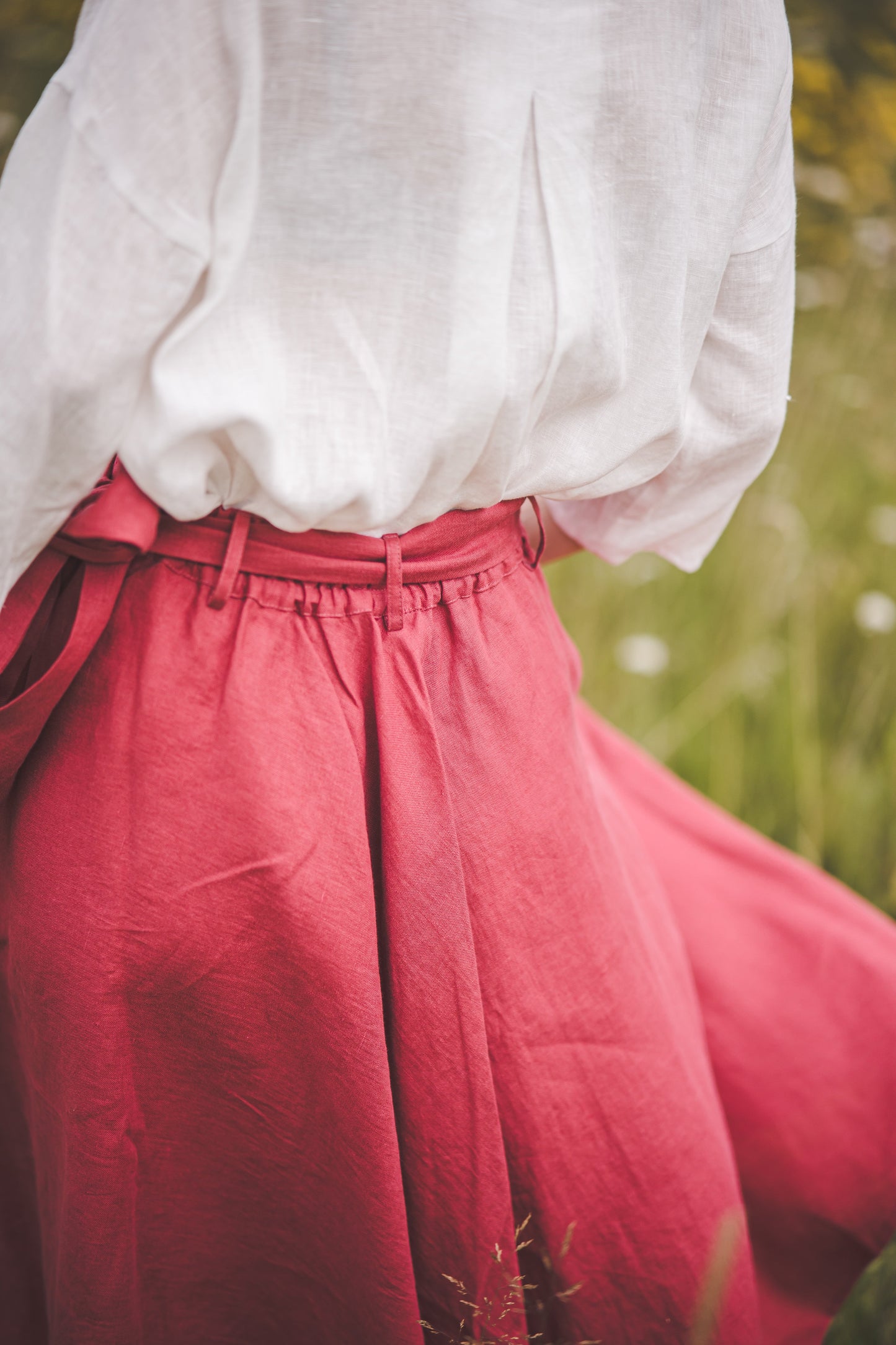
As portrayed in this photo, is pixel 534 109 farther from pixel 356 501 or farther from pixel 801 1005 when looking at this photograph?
pixel 801 1005

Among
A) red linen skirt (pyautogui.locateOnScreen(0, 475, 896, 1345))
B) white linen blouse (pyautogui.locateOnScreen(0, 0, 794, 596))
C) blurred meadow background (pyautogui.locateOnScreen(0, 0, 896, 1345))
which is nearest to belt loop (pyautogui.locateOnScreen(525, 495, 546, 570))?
red linen skirt (pyautogui.locateOnScreen(0, 475, 896, 1345))

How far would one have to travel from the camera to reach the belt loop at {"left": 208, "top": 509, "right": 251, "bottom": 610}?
631 mm

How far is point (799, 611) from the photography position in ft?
6.04

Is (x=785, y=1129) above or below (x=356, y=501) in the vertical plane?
below

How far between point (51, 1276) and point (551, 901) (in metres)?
0.55

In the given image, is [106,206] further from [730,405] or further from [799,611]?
[799,611]

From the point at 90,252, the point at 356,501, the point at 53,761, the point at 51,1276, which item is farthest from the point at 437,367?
the point at 51,1276

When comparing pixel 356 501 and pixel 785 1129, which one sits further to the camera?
pixel 785 1129

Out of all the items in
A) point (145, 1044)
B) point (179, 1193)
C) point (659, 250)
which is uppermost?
point (659, 250)

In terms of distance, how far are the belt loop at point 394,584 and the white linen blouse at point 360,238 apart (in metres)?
0.04

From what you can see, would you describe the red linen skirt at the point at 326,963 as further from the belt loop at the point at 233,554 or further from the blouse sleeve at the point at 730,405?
the blouse sleeve at the point at 730,405

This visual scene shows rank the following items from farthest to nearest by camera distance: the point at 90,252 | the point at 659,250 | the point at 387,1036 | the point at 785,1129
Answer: the point at 785,1129 → the point at 387,1036 → the point at 659,250 → the point at 90,252

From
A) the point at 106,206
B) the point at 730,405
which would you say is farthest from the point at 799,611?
the point at 106,206

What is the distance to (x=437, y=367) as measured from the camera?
0.56m
